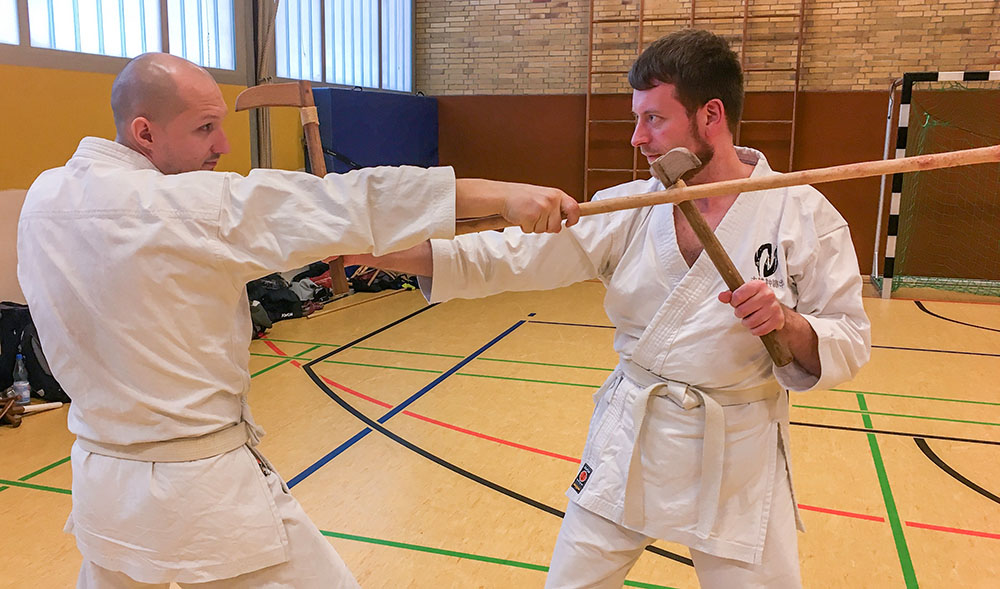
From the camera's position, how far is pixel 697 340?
1745 mm

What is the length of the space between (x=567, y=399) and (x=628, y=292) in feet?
10.3

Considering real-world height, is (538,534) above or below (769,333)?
below

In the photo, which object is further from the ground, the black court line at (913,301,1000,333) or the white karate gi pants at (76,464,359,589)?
the white karate gi pants at (76,464,359,589)

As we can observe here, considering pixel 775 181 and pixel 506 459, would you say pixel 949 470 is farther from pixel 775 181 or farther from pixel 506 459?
pixel 775 181

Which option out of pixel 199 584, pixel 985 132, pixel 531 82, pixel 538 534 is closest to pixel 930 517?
pixel 538 534

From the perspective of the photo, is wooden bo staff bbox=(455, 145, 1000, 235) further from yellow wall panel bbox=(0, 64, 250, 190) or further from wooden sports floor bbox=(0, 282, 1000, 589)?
yellow wall panel bbox=(0, 64, 250, 190)

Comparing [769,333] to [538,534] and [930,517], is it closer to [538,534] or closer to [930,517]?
[538,534]

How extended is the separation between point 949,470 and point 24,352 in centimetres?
534

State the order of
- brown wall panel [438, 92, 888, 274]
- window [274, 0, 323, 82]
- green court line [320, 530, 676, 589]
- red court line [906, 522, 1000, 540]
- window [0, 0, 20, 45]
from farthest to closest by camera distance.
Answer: brown wall panel [438, 92, 888, 274] < window [274, 0, 323, 82] < window [0, 0, 20, 45] < red court line [906, 522, 1000, 540] < green court line [320, 530, 676, 589]

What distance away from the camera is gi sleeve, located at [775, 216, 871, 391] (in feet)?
5.49

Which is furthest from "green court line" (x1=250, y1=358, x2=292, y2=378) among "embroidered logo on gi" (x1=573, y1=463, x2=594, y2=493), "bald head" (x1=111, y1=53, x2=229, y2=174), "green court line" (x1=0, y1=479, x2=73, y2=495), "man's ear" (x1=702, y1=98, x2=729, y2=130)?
"man's ear" (x1=702, y1=98, x2=729, y2=130)

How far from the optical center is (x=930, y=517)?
3348 mm

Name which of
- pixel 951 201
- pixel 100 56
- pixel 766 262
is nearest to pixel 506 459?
pixel 766 262

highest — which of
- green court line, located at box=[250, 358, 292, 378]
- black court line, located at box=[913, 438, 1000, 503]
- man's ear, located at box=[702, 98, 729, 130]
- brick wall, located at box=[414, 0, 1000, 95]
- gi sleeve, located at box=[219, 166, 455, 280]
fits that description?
brick wall, located at box=[414, 0, 1000, 95]
